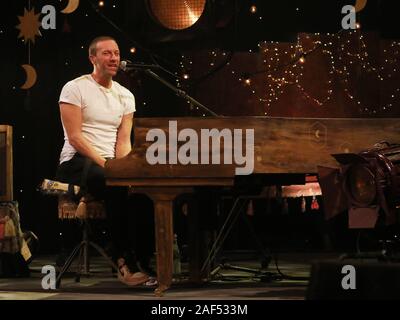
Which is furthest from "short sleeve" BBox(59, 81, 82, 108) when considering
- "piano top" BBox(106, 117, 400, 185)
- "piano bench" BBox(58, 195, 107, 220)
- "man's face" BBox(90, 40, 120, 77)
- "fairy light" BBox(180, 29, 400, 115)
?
"fairy light" BBox(180, 29, 400, 115)

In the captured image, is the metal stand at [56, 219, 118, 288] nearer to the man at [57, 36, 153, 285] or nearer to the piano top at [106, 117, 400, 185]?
the man at [57, 36, 153, 285]

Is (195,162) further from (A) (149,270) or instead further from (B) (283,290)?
(A) (149,270)

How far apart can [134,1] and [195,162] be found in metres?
1.56

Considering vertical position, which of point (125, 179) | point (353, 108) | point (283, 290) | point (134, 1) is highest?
point (134, 1)

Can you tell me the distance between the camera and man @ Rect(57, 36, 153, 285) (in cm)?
496

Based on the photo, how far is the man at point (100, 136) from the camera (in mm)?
4957

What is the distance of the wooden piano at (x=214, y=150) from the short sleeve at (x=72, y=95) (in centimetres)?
67

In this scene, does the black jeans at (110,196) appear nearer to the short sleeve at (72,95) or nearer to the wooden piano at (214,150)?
the short sleeve at (72,95)

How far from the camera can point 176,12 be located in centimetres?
557

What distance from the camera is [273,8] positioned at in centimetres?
705

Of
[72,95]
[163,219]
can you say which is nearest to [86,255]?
[72,95]
